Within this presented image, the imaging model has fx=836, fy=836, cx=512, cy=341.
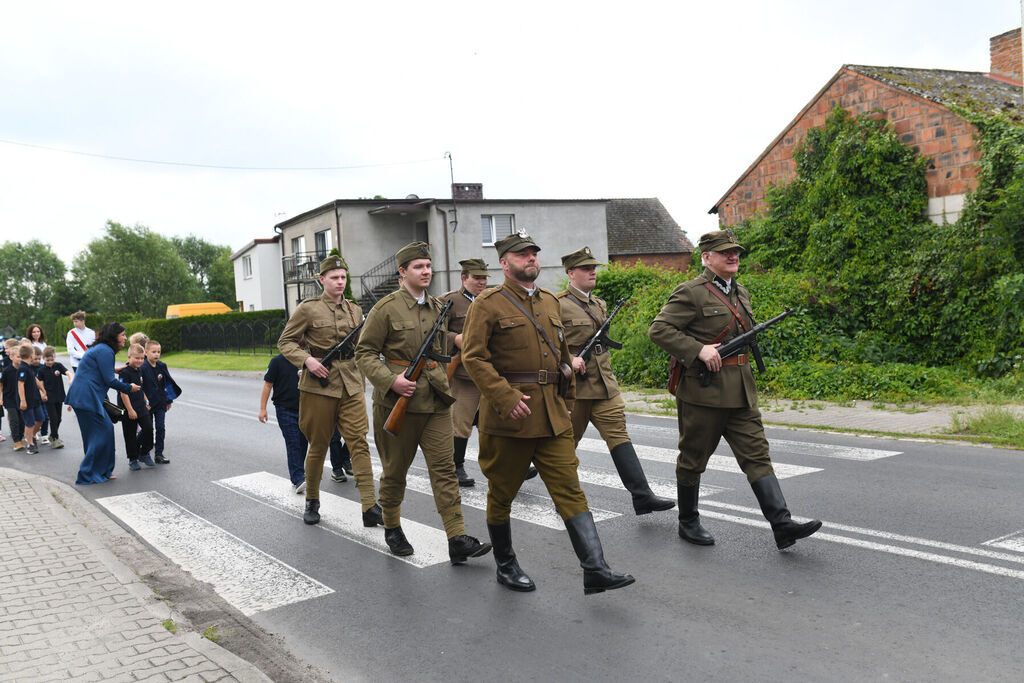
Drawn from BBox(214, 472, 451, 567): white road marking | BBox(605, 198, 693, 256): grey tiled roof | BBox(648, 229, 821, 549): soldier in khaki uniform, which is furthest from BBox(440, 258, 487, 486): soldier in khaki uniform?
BBox(605, 198, 693, 256): grey tiled roof

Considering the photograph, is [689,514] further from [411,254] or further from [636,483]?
[411,254]

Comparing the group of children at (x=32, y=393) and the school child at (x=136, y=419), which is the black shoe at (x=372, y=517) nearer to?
the school child at (x=136, y=419)

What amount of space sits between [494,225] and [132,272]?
187 ft

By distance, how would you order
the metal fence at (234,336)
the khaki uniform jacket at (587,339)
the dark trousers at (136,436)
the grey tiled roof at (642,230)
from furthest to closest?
the grey tiled roof at (642,230) → the metal fence at (234,336) → the dark trousers at (136,436) → the khaki uniform jacket at (587,339)

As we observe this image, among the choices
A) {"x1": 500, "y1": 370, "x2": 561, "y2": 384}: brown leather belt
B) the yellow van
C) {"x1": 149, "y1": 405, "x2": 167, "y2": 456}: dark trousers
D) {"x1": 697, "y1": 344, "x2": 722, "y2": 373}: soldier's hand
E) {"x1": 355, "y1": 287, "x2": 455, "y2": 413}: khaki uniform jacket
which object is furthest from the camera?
the yellow van

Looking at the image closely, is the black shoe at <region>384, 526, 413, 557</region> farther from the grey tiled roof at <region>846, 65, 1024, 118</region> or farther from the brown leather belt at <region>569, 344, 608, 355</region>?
the grey tiled roof at <region>846, 65, 1024, 118</region>

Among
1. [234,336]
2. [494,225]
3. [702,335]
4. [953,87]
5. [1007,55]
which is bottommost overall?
[234,336]

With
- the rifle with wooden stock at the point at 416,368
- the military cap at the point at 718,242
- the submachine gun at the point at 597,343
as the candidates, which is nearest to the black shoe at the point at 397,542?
the rifle with wooden stock at the point at 416,368

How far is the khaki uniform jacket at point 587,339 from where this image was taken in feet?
22.0

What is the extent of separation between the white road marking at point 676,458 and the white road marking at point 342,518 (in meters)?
2.59

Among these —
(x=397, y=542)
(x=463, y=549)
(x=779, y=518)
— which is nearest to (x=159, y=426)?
(x=397, y=542)

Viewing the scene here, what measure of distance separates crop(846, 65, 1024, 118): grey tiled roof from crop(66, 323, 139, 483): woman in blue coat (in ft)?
49.0

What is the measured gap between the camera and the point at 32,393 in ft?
39.9

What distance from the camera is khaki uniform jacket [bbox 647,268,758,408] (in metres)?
5.43
